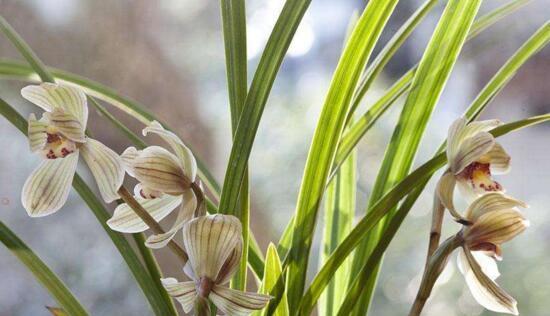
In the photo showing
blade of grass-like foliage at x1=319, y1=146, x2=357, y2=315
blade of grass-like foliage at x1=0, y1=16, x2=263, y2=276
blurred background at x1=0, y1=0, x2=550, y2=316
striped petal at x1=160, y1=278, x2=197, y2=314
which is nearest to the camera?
striped petal at x1=160, y1=278, x2=197, y2=314

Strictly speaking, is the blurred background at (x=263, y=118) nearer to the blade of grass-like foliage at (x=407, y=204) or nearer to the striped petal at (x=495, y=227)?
the blade of grass-like foliage at (x=407, y=204)

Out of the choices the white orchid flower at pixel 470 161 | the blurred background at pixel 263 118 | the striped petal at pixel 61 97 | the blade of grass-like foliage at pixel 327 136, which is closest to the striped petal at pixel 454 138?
the white orchid flower at pixel 470 161

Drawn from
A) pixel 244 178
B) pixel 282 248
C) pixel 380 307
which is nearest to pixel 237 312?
pixel 244 178

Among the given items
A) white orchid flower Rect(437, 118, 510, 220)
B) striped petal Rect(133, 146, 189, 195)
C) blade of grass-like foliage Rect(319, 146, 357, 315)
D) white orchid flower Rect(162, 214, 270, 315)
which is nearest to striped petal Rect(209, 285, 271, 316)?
white orchid flower Rect(162, 214, 270, 315)

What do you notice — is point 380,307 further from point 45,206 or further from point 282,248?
point 45,206

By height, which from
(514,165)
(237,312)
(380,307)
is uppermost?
(514,165)

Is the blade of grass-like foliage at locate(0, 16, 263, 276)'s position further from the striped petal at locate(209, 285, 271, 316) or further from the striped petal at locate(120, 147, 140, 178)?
the striped petal at locate(209, 285, 271, 316)

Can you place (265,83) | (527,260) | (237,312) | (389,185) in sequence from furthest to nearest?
(527,260), (389,185), (265,83), (237,312)
